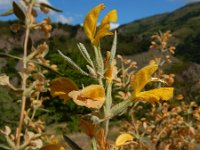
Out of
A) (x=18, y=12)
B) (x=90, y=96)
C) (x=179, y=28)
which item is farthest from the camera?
(x=179, y=28)

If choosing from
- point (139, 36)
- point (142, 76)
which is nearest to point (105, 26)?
point (142, 76)

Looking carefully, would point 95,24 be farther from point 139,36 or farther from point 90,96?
point 139,36

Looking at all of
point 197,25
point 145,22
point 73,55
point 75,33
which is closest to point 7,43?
point 75,33

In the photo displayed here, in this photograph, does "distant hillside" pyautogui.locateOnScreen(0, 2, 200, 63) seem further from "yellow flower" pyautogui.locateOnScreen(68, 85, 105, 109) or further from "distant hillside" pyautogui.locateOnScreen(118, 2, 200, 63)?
"yellow flower" pyautogui.locateOnScreen(68, 85, 105, 109)

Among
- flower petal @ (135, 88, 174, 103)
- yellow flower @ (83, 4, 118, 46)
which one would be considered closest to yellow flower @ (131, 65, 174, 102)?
flower petal @ (135, 88, 174, 103)

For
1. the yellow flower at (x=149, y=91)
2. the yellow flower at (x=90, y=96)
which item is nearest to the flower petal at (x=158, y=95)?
the yellow flower at (x=149, y=91)

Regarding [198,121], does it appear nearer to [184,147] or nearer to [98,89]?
[184,147]
